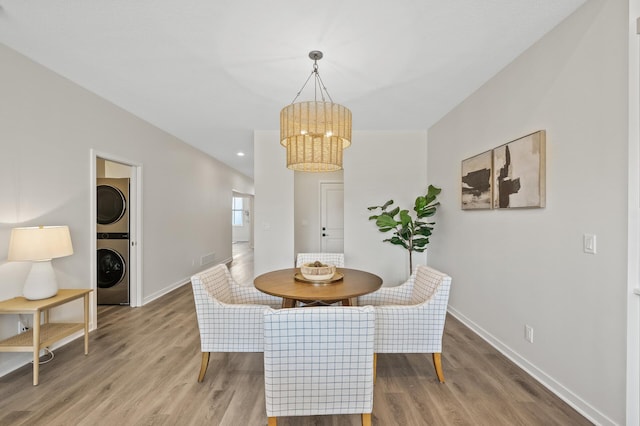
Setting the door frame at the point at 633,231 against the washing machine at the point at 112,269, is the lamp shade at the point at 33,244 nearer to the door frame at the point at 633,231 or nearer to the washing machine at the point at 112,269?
the washing machine at the point at 112,269

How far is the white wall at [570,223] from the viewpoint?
1615 mm

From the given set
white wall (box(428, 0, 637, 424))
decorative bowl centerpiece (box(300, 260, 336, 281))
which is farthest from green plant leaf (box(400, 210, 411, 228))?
decorative bowl centerpiece (box(300, 260, 336, 281))

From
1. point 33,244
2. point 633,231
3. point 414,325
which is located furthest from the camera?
point 33,244

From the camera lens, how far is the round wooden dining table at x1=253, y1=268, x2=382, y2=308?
A: 1987mm

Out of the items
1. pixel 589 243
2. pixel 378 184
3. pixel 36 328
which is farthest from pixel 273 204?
pixel 589 243

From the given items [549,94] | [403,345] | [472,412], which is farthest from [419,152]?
[472,412]

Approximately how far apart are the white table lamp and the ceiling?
145 centimetres

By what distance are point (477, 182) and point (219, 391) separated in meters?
2.94

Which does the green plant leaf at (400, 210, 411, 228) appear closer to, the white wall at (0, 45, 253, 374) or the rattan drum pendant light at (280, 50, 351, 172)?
the rattan drum pendant light at (280, 50, 351, 172)

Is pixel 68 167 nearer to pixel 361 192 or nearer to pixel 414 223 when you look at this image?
pixel 361 192

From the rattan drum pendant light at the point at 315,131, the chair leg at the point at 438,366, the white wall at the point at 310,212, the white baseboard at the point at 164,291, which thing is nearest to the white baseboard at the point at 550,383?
the chair leg at the point at 438,366

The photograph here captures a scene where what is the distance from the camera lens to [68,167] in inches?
110

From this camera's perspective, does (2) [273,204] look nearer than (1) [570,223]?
No

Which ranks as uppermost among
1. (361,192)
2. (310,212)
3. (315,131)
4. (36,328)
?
(315,131)
